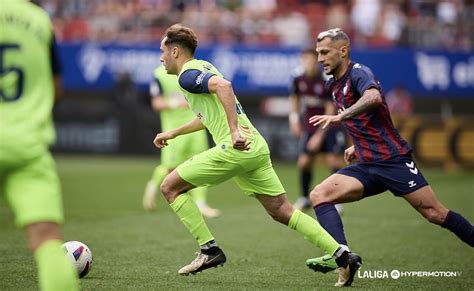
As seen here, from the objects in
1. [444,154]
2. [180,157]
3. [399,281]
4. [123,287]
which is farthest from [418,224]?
[444,154]

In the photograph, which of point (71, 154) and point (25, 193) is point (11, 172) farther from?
point (71, 154)

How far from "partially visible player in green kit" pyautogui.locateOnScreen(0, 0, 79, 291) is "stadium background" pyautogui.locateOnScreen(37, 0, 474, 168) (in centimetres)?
1857

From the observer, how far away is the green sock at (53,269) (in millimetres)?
5062

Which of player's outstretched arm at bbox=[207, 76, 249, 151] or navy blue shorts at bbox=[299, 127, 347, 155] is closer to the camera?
player's outstretched arm at bbox=[207, 76, 249, 151]

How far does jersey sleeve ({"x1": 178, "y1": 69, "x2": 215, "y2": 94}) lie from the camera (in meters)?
7.65

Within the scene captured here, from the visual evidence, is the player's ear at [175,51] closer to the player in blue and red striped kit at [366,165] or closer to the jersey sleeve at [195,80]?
the jersey sleeve at [195,80]

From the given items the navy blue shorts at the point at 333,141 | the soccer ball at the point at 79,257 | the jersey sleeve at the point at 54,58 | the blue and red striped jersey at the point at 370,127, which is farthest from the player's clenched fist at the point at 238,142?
the navy blue shorts at the point at 333,141

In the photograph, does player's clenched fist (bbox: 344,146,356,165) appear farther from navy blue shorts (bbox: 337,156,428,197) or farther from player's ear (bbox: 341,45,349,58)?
player's ear (bbox: 341,45,349,58)

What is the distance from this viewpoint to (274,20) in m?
25.3

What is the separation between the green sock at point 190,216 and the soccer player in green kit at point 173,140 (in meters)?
5.21

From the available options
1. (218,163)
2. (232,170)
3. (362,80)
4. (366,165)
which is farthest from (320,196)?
(362,80)

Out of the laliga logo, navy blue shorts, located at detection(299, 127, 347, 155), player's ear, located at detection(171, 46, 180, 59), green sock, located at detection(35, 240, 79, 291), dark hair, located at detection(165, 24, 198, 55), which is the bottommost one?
Result: the laliga logo

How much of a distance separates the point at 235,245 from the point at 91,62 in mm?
16981

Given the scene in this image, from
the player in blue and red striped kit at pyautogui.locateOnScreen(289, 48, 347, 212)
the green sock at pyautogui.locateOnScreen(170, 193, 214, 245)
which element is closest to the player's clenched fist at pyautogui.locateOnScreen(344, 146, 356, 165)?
the green sock at pyautogui.locateOnScreen(170, 193, 214, 245)
